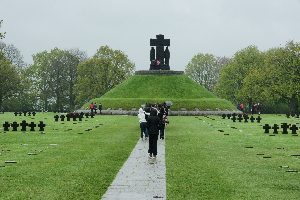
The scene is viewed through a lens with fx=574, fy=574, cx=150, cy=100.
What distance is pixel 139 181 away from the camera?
1593cm

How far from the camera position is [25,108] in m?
127

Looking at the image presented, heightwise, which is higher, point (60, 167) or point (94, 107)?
point (94, 107)

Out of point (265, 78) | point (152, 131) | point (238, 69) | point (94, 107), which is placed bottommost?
point (152, 131)

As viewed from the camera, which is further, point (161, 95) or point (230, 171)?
point (161, 95)

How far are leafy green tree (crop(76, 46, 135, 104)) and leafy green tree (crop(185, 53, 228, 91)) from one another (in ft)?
77.7

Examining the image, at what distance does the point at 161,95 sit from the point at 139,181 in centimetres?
8472

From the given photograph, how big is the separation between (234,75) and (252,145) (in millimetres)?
93123

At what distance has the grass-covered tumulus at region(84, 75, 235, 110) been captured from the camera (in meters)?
91.9

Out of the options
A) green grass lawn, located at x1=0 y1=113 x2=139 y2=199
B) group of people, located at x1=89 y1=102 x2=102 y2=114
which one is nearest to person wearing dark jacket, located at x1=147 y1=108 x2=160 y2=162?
green grass lawn, located at x1=0 y1=113 x2=139 y2=199

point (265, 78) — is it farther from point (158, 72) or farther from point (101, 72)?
point (101, 72)

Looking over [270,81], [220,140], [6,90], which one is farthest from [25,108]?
[220,140]

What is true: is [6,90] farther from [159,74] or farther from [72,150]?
[72,150]

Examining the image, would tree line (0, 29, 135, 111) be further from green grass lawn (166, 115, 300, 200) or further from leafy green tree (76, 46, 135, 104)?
green grass lawn (166, 115, 300, 200)

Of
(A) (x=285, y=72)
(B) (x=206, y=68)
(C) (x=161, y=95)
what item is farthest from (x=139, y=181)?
(B) (x=206, y=68)
